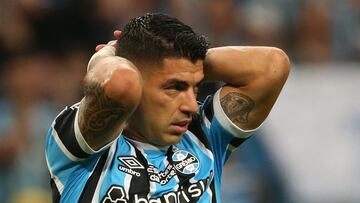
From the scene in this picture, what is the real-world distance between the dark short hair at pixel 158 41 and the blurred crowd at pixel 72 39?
388cm

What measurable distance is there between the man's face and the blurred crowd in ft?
12.6

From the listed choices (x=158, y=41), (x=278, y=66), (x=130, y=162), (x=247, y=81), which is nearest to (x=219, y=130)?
(x=247, y=81)

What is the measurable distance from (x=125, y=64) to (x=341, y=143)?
19.2ft

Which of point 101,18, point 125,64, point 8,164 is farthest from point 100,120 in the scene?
point 101,18

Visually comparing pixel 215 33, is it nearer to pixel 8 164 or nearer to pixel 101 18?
pixel 101 18

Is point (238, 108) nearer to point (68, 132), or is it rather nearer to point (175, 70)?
point (175, 70)

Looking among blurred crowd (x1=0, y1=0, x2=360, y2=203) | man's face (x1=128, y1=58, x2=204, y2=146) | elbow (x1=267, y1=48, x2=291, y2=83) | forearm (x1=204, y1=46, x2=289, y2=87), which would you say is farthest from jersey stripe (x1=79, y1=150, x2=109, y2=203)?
blurred crowd (x1=0, y1=0, x2=360, y2=203)

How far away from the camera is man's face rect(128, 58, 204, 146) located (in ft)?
13.2

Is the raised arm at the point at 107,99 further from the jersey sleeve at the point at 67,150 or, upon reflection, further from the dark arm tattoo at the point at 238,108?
the dark arm tattoo at the point at 238,108

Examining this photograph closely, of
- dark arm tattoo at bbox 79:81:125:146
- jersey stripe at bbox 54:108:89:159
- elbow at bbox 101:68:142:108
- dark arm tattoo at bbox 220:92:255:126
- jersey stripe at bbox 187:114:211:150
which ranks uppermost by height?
elbow at bbox 101:68:142:108

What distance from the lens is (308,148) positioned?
938cm

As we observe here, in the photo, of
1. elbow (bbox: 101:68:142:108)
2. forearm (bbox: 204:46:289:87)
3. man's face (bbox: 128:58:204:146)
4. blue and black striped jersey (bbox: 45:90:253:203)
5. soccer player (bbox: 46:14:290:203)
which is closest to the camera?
elbow (bbox: 101:68:142:108)

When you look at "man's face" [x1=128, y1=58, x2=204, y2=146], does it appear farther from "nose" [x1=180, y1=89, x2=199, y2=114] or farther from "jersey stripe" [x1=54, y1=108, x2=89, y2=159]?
"jersey stripe" [x1=54, y1=108, x2=89, y2=159]

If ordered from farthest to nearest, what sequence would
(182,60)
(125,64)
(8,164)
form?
(8,164)
(182,60)
(125,64)
